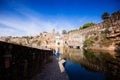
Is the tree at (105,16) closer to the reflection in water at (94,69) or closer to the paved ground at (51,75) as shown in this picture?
the reflection in water at (94,69)

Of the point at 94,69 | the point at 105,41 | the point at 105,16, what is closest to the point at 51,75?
the point at 94,69

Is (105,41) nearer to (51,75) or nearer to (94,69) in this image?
(94,69)

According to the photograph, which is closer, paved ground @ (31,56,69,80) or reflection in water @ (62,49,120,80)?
paved ground @ (31,56,69,80)

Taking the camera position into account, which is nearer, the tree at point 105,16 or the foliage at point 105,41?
the foliage at point 105,41

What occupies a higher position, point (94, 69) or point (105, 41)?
point (105, 41)

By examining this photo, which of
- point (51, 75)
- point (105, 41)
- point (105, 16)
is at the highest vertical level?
point (105, 16)

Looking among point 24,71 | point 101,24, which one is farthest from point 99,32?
point 24,71

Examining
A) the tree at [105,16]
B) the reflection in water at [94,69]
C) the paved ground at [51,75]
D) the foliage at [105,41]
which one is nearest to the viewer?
the paved ground at [51,75]

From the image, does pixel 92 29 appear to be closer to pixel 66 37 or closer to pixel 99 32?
pixel 99 32

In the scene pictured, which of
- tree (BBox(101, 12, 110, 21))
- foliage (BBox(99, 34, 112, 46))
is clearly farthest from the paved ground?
tree (BBox(101, 12, 110, 21))

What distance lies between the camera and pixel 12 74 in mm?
6102

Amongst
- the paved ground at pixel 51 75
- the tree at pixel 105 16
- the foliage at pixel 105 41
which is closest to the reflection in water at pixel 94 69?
the paved ground at pixel 51 75

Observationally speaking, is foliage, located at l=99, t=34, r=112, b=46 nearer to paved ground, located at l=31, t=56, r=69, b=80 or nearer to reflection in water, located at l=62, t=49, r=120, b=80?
reflection in water, located at l=62, t=49, r=120, b=80

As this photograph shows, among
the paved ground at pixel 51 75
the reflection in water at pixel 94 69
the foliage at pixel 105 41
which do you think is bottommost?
the reflection in water at pixel 94 69
